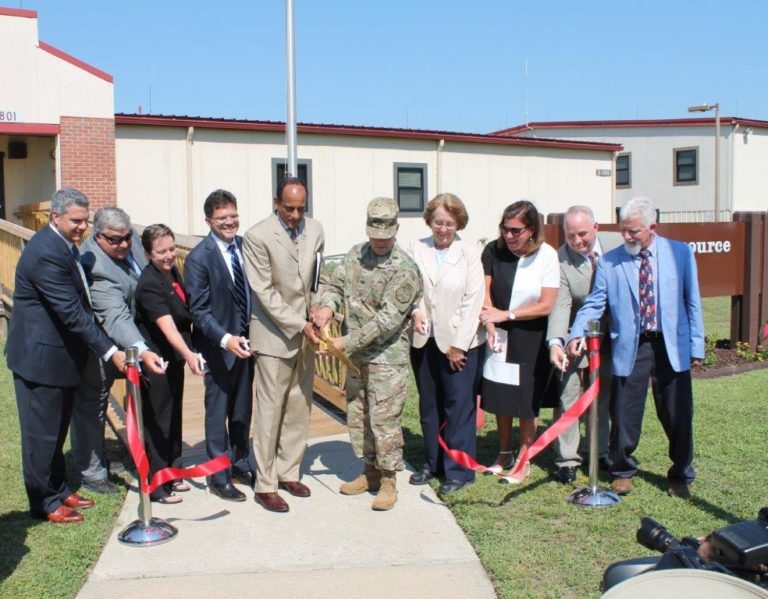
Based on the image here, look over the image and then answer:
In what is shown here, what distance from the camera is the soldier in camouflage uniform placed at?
16.1 feet

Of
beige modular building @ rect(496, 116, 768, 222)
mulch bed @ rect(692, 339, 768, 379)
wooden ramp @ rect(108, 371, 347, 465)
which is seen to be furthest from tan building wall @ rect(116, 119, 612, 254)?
mulch bed @ rect(692, 339, 768, 379)

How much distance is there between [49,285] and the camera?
4562mm

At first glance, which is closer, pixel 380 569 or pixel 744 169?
pixel 380 569

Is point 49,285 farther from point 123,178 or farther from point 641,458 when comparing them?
point 123,178

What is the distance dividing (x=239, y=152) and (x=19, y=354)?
1413 centimetres

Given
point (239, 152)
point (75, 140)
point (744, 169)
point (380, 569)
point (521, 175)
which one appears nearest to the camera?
point (380, 569)

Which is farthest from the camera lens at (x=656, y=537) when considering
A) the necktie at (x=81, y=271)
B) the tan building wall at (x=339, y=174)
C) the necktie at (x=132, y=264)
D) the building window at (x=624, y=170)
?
the building window at (x=624, y=170)

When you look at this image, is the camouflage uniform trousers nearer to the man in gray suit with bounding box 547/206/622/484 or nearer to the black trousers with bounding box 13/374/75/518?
the man in gray suit with bounding box 547/206/622/484

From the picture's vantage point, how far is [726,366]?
9.51 m

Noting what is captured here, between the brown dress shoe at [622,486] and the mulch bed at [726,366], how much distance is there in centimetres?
416

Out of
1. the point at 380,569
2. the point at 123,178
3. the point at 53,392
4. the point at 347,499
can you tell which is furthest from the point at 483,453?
the point at 123,178

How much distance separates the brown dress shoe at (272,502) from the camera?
5.04 m

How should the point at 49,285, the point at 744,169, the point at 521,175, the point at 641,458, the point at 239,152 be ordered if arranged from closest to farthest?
the point at 49,285 → the point at 641,458 → the point at 239,152 → the point at 521,175 → the point at 744,169

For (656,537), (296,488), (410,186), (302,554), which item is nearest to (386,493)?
(296,488)
